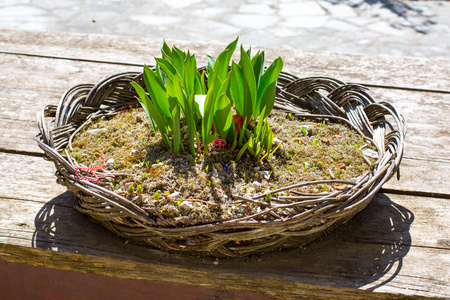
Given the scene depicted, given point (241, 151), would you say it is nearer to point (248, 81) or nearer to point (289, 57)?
point (248, 81)

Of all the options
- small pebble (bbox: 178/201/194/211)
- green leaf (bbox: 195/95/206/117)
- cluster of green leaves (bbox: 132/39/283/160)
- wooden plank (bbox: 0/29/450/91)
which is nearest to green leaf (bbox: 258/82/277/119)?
cluster of green leaves (bbox: 132/39/283/160)

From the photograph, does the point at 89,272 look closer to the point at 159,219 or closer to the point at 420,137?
the point at 159,219

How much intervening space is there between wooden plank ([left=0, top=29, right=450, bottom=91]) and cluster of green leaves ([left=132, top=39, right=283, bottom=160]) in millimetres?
646

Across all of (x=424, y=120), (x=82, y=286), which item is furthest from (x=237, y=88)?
(x=424, y=120)

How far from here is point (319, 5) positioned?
13.9 feet

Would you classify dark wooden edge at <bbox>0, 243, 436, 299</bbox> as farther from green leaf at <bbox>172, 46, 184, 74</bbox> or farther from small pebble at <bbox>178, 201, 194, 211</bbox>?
green leaf at <bbox>172, 46, 184, 74</bbox>

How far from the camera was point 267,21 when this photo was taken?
12.6 feet

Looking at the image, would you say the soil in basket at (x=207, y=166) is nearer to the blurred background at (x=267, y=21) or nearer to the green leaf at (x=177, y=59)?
the green leaf at (x=177, y=59)

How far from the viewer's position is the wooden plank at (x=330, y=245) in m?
0.85

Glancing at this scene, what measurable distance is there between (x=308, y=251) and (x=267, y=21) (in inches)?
126

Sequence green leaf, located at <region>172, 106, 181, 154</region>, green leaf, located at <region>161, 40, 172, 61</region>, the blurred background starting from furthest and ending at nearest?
1. the blurred background
2. green leaf, located at <region>161, 40, 172, 61</region>
3. green leaf, located at <region>172, 106, 181, 154</region>

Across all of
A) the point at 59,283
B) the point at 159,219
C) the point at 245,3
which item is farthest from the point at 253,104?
the point at 245,3

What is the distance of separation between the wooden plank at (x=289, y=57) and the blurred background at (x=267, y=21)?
157 centimetres

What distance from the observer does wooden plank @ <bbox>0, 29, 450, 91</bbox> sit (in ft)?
5.19
